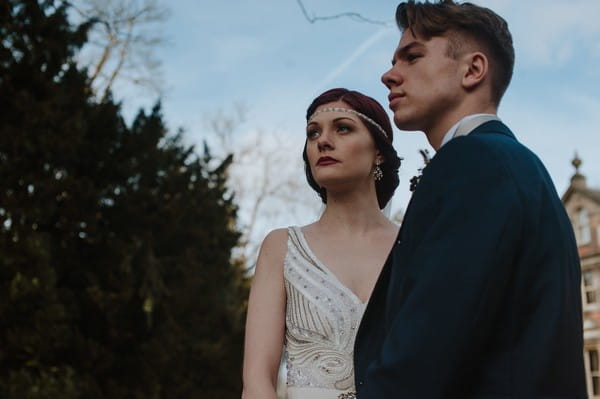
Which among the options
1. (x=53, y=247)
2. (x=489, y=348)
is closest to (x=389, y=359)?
(x=489, y=348)

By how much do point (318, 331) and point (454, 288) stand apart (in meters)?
1.38

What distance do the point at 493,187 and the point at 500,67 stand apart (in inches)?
22.8

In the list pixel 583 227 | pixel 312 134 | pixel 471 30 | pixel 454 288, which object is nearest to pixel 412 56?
pixel 471 30

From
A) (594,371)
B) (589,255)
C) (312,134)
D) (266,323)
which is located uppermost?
(589,255)

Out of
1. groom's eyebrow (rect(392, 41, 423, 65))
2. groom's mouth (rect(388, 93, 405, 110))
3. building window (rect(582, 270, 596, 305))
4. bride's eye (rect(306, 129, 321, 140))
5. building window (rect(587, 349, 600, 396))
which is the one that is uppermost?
building window (rect(582, 270, 596, 305))

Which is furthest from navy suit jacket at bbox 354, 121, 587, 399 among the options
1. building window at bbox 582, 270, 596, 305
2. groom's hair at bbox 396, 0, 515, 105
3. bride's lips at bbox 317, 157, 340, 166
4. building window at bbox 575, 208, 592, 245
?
building window at bbox 575, 208, 592, 245

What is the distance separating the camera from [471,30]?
1949 millimetres

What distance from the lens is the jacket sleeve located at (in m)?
1.45

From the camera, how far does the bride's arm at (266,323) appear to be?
259 centimetres

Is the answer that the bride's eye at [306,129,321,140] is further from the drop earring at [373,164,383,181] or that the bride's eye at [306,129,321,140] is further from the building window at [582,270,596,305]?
the building window at [582,270,596,305]

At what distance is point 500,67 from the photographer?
1973 mm

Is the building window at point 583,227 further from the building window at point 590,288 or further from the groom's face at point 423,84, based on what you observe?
the groom's face at point 423,84

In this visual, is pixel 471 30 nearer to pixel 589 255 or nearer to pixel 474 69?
pixel 474 69

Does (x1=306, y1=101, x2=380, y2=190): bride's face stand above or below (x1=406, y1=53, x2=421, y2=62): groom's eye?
above
